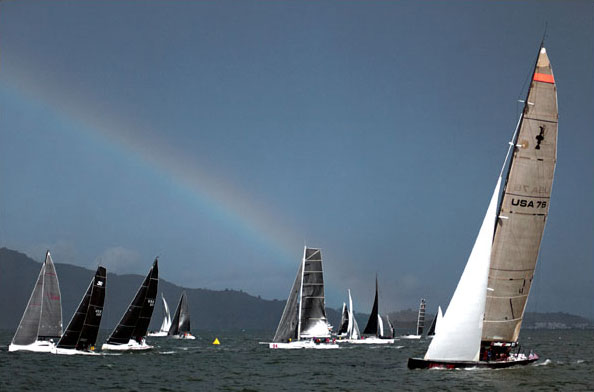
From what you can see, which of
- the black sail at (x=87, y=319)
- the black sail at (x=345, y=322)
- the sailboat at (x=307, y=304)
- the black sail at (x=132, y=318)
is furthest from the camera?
the black sail at (x=345, y=322)

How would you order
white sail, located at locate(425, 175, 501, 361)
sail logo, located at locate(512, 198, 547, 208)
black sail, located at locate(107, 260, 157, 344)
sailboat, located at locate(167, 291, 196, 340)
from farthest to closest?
sailboat, located at locate(167, 291, 196, 340) → black sail, located at locate(107, 260, 157, 344) → sail logo, located at locate(512, 198, 547, 208) → white sail, located at locate(425, 175, 501, 361)

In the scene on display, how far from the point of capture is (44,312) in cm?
7250

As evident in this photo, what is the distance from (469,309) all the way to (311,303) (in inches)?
1408

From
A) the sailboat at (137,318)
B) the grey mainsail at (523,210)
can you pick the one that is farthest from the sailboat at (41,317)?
the grey mainsail at (523,210)

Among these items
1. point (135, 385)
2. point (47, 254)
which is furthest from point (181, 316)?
point (135, 385)

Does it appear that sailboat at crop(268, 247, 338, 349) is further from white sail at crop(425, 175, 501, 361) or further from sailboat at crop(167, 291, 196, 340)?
sailboat at crop(167, 291, 196, 340)

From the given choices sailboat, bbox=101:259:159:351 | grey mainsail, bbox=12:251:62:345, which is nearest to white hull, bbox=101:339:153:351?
sailboat, bbox=101:259:159:351

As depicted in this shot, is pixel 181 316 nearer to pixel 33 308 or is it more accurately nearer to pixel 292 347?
pixel 292 347

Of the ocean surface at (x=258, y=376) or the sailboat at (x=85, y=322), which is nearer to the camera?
the ocean surface at (x=258, y=376)

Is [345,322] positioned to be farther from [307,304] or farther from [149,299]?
[149,299]

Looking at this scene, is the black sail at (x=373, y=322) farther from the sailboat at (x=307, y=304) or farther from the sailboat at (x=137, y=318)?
the sailboat at (x=137, y=318)

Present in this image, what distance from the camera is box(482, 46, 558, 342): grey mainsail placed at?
47.0 meters

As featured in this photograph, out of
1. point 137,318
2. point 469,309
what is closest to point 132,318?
point 137,318

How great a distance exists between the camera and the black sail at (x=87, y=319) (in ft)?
205
